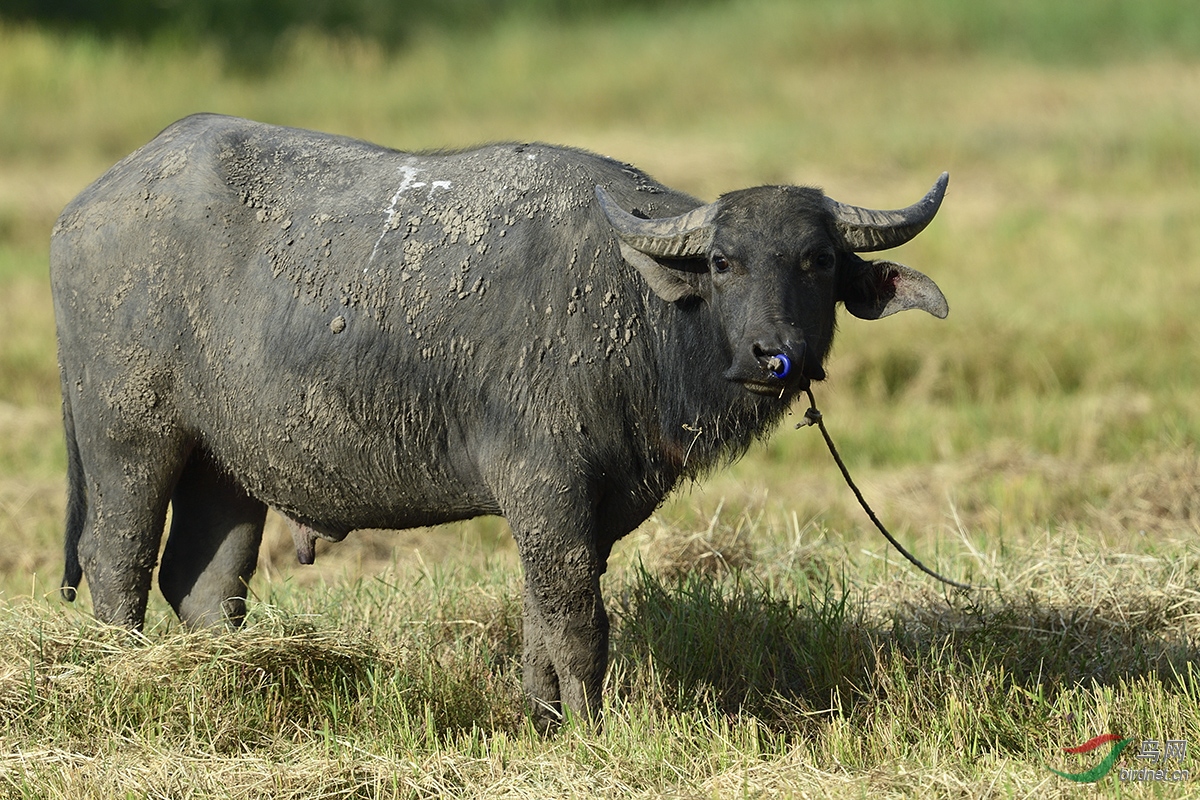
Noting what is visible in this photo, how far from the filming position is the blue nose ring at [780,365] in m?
3.37

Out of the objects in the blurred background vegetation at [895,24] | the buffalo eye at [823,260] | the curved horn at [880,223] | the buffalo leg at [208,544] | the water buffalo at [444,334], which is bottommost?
the buffalo leg at [208,544]

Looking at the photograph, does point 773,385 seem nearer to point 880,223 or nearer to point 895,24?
point 880,223

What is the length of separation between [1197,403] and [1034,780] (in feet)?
15.0

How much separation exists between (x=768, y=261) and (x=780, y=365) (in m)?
0.31

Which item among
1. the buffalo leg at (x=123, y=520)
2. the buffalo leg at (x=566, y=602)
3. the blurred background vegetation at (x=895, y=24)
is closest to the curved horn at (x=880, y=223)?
the buffalo leg at (x=566, y=602)

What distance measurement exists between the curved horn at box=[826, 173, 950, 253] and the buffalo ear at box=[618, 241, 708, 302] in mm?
383

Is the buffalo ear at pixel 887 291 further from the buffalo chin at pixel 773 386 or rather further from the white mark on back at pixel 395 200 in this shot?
the white mark on back at pixel 395 200

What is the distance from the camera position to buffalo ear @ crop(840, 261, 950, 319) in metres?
3.80

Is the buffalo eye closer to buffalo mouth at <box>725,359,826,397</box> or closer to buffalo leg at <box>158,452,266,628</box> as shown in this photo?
buffalo mouth at <box>725,359,826,397</box>

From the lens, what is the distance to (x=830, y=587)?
4586 mm

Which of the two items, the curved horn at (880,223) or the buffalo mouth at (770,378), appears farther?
the curved horn at (880,223)

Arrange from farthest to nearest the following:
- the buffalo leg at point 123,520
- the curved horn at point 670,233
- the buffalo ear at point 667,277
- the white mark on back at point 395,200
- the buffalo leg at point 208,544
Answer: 1. the buffalo leg at point 208,544
2. the buffalo leg at point 123,520
3. the white mark on back at point 395,200
4. the buffalo ear at point 667,277
5. the curved horn at point 670,233

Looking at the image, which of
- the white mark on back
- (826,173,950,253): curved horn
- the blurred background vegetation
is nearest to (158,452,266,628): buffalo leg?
the white mark on back

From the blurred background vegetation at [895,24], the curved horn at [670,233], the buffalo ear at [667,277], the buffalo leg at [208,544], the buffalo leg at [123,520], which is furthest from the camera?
the blurred background vegetation at [895,24]
